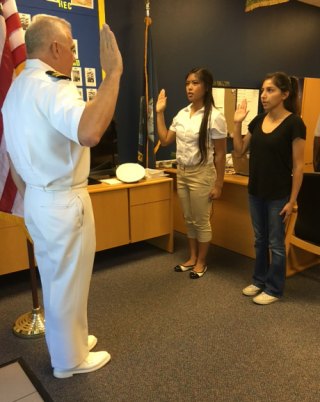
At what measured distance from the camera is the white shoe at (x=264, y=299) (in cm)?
232

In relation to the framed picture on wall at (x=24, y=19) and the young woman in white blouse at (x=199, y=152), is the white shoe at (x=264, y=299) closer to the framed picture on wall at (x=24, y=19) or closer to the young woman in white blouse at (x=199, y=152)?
the young woman in white blouse at (x=199, y=152)

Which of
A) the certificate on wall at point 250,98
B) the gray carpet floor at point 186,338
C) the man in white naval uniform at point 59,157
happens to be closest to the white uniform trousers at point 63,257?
the man in white naval uniform at point 59,157

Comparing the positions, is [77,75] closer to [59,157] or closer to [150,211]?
[150,211]

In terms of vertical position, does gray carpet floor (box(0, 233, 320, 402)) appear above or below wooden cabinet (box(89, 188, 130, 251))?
below

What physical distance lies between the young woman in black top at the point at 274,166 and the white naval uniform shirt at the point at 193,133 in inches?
5.9

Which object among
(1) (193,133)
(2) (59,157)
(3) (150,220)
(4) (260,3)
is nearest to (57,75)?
(2) (59,157)

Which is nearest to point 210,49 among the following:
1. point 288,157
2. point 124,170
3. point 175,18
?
point 175,18

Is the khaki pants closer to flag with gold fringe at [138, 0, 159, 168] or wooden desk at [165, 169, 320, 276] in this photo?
wooden desk at [165, 169, 320, 276]

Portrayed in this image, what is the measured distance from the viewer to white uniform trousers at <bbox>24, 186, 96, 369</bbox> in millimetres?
1434

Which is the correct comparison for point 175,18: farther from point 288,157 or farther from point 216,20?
point 288,157

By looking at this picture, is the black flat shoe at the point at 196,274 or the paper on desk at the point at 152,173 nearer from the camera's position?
the black flat shoe at the point at 196,274

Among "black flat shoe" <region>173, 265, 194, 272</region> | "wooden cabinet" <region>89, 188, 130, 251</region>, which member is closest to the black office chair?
"black flat shoe" <region>173, 265, 194, 272</region>

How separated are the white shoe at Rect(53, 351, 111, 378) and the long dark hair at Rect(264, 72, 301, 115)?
70.4 inches

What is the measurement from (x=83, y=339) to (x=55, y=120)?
3.48ft
